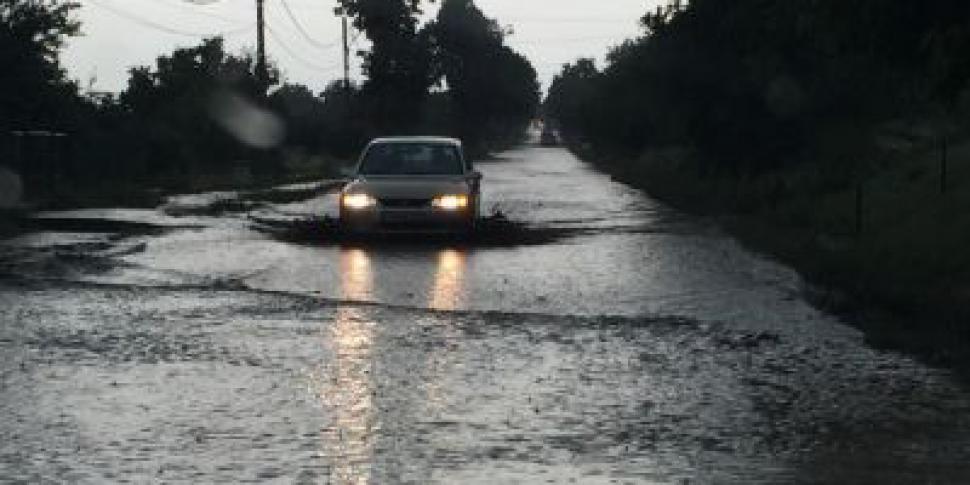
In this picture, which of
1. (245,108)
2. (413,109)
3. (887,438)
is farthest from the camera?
(413,109)

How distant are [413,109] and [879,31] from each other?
8841 cm

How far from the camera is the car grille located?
19.0 meters

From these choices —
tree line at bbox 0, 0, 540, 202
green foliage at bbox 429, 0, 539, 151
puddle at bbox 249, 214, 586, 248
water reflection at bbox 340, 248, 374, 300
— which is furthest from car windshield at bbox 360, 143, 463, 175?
green foliage at bbox 429, 0, 539, 151

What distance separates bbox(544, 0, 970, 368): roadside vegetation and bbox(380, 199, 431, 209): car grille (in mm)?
4630

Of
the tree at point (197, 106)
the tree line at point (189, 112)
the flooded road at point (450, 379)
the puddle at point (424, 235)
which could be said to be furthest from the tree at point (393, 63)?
the flooded road at point (450, 379)

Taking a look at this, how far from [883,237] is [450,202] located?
585 centimetres

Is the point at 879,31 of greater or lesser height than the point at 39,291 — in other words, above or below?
above

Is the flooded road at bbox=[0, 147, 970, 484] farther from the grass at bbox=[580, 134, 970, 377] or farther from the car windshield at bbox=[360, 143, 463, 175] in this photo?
the car windshield at bbox=[360, 143, 463, 175]

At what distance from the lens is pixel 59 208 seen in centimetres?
2695

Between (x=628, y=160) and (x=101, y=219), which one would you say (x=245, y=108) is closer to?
(x=628, y=160)

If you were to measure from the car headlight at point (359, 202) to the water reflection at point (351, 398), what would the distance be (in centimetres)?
647

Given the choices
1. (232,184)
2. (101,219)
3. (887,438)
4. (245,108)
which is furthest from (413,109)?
(887,438)

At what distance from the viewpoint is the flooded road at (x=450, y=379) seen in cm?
630

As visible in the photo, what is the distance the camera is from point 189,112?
177 feet
